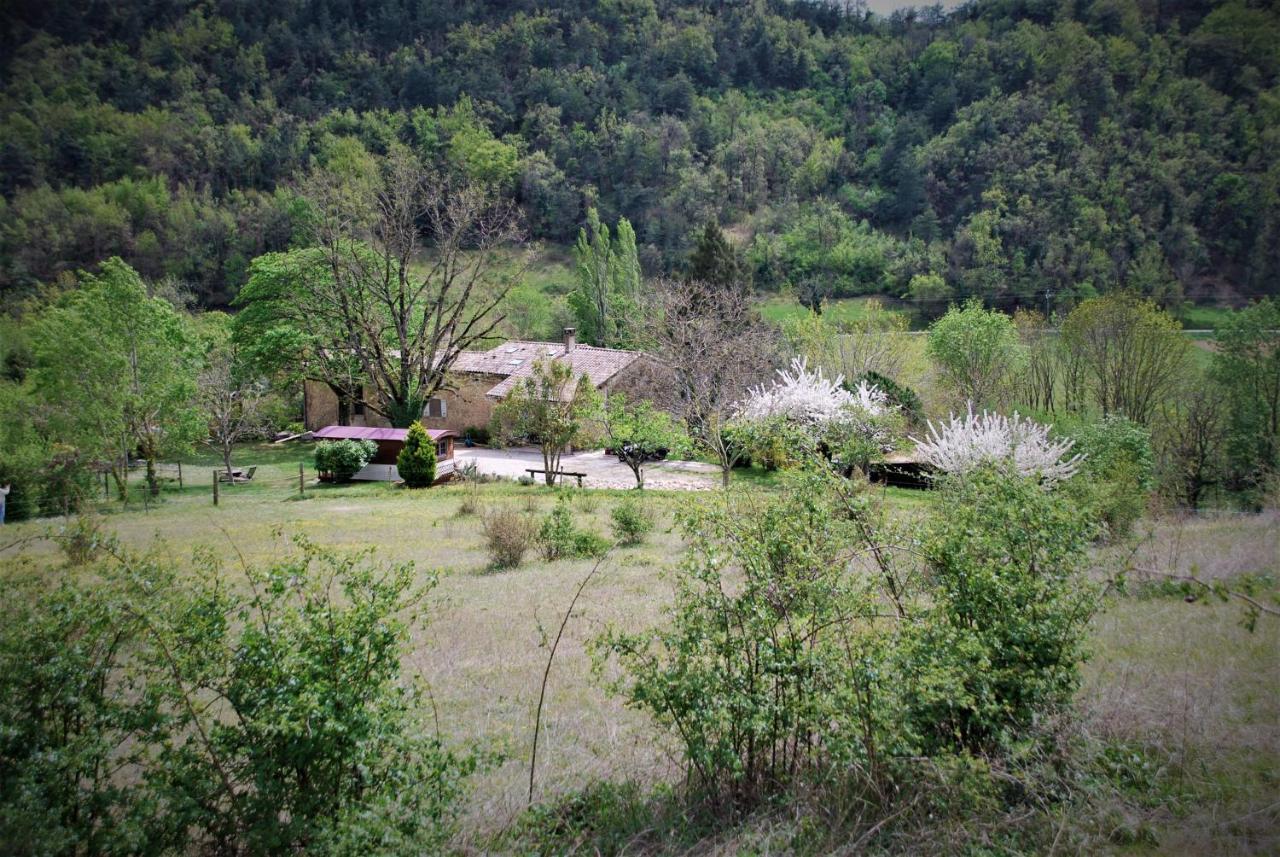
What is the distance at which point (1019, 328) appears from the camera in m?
26.5

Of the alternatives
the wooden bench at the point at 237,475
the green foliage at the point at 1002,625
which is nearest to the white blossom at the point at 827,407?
the wooden bench at the point at 237,475


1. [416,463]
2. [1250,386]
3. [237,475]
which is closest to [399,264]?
[416,463]

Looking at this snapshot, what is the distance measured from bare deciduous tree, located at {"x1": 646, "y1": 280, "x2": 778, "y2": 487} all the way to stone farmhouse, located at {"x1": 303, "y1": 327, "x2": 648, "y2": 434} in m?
2.06

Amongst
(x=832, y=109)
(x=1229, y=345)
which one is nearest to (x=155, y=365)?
(x=1229, y=345)

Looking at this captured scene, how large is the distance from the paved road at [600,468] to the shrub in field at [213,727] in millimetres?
15378

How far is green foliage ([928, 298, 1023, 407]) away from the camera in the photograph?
23.1m

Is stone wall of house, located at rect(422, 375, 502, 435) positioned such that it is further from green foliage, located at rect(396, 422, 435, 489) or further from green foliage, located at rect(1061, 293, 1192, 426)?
green foliage, located at rect(1061, 293, 1192, 426)

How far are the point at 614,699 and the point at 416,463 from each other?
12606 millimetres

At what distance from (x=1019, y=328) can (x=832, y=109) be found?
53303 mm

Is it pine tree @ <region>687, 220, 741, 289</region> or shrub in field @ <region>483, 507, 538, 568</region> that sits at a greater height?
pine tree @ <region>687, 220, 741, 289</region>

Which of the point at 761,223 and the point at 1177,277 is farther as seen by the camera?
the point at 761,223

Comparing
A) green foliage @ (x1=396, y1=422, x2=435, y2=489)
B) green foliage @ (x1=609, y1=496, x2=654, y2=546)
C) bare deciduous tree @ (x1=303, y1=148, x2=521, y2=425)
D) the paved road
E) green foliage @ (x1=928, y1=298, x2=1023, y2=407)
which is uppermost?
bare deciduous tree @ (x1=303, y1=148, x2=521, y2=425)

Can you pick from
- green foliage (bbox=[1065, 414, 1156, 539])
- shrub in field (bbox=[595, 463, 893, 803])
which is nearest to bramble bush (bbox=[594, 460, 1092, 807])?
shrub in field (bbox=[595, 463, 893, 803])

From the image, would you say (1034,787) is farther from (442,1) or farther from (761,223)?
(442,1)
